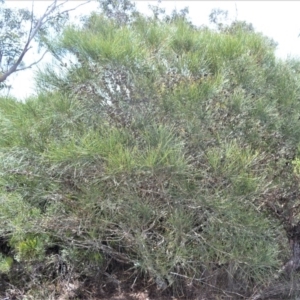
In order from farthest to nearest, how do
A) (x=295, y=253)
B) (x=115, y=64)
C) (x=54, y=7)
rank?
1. (x=54, y=7)
2. (x=295, y=253)
3. (x=115, y=64)

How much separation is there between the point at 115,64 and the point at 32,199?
1318 millimetres

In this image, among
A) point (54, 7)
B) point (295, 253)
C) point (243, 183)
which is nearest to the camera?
point (243, 183)

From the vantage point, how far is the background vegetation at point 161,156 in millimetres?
3287

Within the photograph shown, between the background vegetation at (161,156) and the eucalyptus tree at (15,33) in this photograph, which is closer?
the background vegetation at (161,156)

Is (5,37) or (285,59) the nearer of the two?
(285,59)

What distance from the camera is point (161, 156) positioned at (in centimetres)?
306

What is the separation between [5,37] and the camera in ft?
33.6

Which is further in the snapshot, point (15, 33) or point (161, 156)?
point (15, 33)

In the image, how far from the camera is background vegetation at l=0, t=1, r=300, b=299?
3.29 m

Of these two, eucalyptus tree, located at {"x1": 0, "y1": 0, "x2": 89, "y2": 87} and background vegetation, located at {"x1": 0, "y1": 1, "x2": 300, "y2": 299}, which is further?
eucalyptus tree, located at {"x1": 0, "y1": 0, "x2": 89, "y2": 87}

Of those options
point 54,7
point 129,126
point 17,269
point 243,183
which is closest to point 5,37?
point 54,7

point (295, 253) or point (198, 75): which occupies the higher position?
point (198, 75)

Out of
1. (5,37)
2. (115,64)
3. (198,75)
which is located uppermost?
(5,37)

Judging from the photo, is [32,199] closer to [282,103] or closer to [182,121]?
[182,121]
